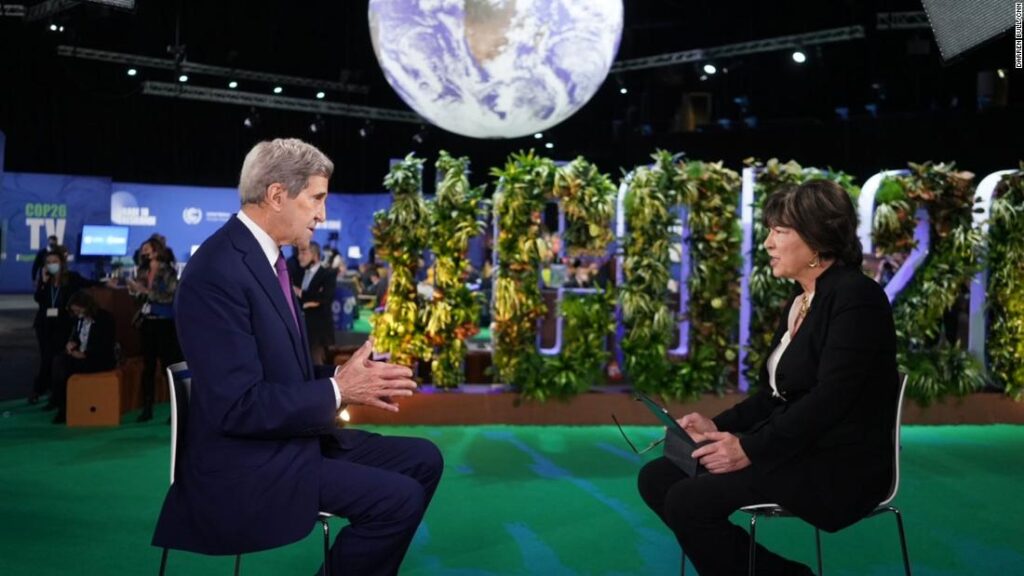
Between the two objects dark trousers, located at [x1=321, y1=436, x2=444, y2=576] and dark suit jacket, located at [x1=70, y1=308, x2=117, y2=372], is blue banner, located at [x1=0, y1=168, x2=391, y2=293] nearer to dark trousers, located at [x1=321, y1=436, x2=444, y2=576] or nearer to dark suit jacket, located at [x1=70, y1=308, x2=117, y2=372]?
dark suit jacket, located at [x1=70, y1=308, x2=117, y2=372]

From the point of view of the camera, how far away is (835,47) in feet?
52.5

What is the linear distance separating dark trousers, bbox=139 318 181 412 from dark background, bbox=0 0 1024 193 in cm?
630

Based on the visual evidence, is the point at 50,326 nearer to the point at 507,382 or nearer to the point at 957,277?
the point at 507,382

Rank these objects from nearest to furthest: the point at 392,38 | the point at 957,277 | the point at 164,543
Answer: the point at 164,543 < the point at 392,38 < the point at 957,277

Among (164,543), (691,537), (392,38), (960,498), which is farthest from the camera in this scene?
(392,38)

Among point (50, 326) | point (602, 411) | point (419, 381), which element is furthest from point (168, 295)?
point (602, 411)

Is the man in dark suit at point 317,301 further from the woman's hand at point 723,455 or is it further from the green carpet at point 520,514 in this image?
the woman's hand at point 723,455

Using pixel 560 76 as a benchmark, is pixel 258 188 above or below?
below

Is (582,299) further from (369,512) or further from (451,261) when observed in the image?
(369,512)

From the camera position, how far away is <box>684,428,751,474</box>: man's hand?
9.45 feet

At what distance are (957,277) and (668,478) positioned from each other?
5.32 meters

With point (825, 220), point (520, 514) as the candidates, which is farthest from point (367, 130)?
point (825, 220)

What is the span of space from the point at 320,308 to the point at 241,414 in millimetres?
6266

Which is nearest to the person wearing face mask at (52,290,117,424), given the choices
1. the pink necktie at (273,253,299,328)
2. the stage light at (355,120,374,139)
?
the pink necktie at (273,253,299,328)
